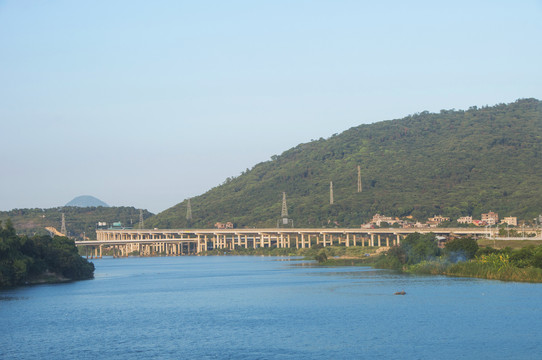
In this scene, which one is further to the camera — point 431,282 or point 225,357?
point 431,282

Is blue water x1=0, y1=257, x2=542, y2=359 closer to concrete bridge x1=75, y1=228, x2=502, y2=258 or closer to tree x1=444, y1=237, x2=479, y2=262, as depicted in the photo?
tree x1=444, y1=237, x2=479, y2=262

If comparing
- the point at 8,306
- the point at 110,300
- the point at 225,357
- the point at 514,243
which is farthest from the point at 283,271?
the point at 225,357

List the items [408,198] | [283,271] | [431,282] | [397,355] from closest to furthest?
[397,355]
[431,282]
[283,271]
[408,198]

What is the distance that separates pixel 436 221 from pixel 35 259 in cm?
10454

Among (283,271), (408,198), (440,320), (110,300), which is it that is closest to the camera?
(440,320)

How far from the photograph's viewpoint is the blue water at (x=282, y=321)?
40.1m

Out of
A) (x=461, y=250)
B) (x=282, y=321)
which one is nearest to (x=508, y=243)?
(x=461, y=250)

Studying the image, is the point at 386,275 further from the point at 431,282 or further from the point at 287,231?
the point at 287,231

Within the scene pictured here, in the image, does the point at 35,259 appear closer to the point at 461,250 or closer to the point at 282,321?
the point at 282,321

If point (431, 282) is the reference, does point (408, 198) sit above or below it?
above

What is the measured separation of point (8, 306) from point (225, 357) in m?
29.2

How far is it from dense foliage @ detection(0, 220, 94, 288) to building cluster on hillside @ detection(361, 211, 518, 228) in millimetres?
77872

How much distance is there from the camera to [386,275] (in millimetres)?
85000

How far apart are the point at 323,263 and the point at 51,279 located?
4622cm
